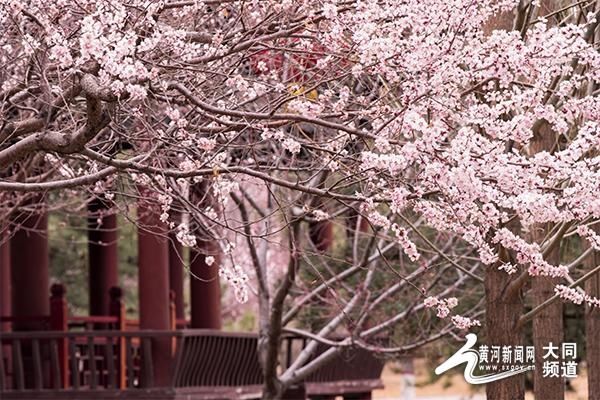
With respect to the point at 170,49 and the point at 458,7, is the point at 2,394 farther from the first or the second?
the point at 458,7

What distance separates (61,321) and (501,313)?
7172 mm

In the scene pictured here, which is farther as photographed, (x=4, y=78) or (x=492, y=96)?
(x=4, y=78)

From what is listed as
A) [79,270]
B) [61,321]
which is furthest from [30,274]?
[79,270]

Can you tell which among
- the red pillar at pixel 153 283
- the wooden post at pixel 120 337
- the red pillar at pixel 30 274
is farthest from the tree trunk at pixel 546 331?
the red pillar at pixel 30 274

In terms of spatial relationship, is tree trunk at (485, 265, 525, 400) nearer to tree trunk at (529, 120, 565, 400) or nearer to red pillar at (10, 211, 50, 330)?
tree trunk at (529, 120, 565, 400)

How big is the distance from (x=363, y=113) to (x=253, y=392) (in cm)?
1073

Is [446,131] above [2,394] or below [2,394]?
above

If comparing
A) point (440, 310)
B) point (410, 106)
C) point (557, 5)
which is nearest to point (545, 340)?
point (557, 5)

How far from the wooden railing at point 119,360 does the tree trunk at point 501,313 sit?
536 centimetres

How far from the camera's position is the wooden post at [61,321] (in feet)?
51.5

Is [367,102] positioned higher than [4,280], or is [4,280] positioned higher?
[367,102]

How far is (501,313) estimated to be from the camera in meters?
10.4

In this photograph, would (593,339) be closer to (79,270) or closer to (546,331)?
(546,331)

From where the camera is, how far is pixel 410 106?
282 inches
